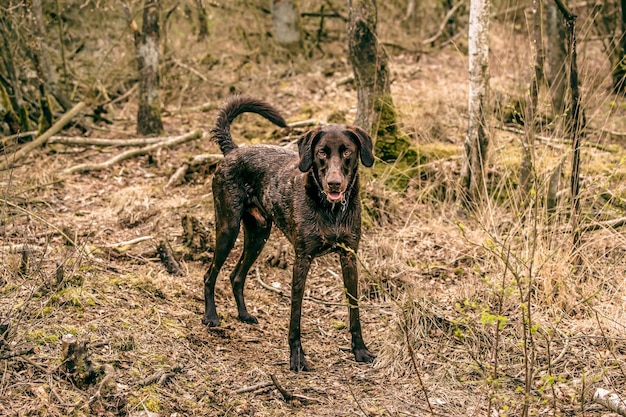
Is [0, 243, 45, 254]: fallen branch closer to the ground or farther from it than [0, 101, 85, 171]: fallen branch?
closer to the ground

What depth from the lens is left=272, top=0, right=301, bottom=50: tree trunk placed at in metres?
12.7

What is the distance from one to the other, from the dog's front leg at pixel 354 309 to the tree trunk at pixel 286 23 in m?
8.58

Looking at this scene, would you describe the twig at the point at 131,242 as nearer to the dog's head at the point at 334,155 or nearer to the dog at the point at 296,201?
the dog at the point at 296,201

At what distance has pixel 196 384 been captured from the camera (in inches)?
176

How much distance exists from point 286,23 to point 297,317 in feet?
29.4

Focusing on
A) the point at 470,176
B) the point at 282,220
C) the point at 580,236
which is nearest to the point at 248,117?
the point at 470,176

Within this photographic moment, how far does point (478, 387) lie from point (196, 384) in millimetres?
1928

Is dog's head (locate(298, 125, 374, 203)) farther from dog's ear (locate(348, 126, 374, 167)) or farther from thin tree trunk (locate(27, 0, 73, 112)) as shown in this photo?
thin tree trunk (locate(27, 0, 73, 112))

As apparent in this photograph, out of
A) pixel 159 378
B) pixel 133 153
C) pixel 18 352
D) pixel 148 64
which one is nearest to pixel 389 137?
pixel 133 153

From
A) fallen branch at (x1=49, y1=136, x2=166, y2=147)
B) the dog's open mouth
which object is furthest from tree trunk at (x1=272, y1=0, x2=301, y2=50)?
the dog's open mouth

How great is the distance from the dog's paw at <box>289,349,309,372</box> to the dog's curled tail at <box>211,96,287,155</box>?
1.94 meters

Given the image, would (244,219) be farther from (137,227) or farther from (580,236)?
(580,236)

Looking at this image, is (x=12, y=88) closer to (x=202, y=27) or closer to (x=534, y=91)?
(x=202, y=27)

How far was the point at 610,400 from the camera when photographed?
3875 mm
